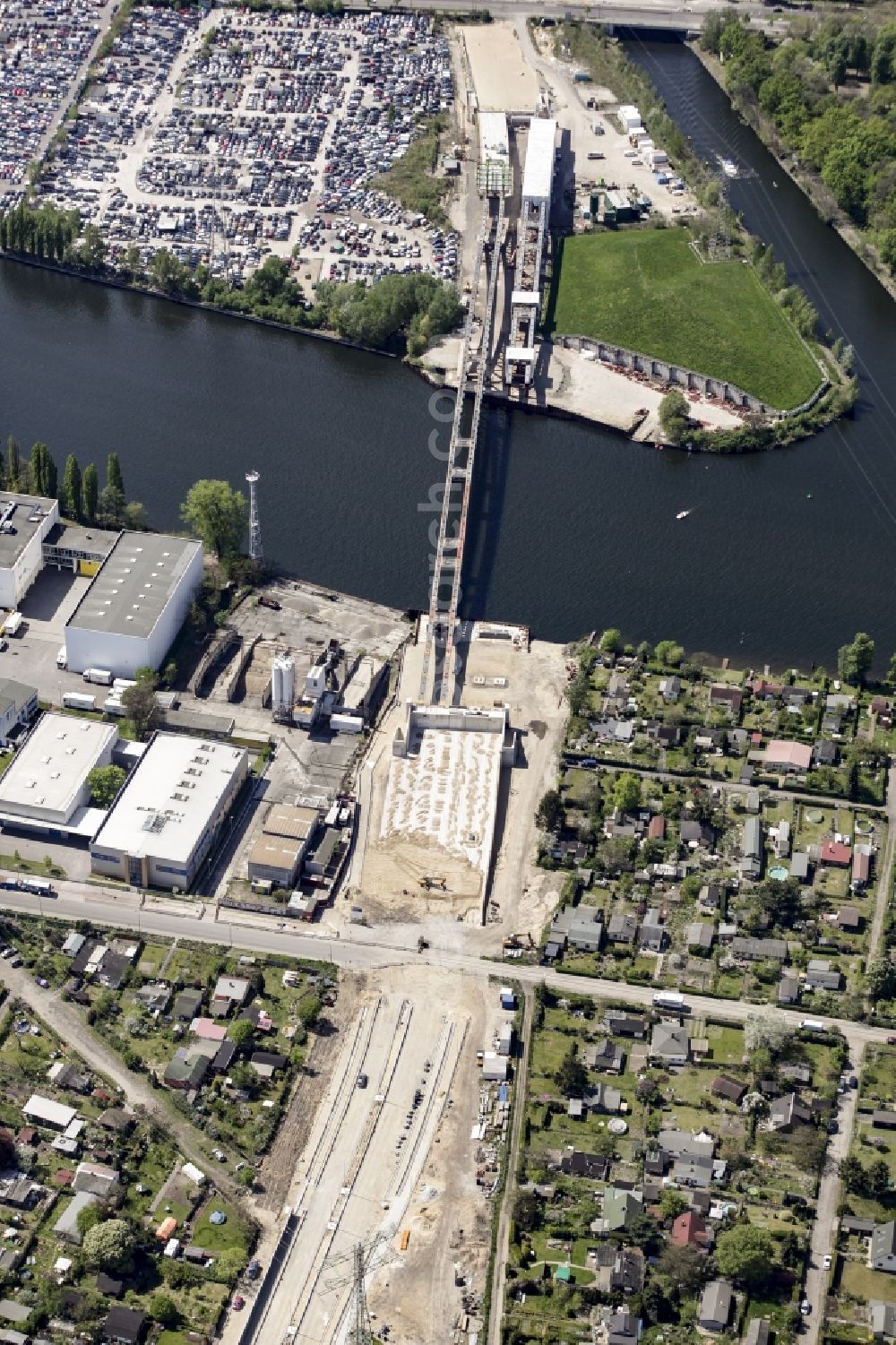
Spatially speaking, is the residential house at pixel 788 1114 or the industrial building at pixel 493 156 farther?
the industrial building at pixel 493 156

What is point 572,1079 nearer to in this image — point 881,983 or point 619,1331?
point 619,1331

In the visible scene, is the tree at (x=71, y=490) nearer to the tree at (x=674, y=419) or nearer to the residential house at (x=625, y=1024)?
the tree at (x=674, y=419)

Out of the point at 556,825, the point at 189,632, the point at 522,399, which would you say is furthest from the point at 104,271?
the point at 556,825

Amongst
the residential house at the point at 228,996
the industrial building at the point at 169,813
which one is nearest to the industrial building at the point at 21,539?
the industrial building at the point at 169,813

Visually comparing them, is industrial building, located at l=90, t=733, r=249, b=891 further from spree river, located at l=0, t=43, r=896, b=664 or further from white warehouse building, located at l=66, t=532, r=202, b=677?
spree river, located at l=0, t=43, r=896, b=664

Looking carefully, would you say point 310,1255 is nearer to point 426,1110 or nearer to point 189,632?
point 426,1110

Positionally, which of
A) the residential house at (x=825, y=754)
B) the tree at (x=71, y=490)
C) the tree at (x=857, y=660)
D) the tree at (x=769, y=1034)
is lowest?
the tree at (x=769, y=1034)
